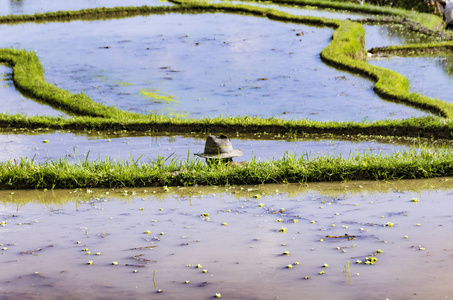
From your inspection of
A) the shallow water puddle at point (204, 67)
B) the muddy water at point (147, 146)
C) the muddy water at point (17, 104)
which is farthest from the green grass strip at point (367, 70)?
the muddy water at point (17, 104)

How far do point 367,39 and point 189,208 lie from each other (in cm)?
1225

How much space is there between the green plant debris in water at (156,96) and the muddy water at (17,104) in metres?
1.60

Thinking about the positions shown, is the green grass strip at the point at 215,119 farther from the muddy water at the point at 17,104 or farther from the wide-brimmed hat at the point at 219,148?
the wide-brimmed hat at the point at 219,148

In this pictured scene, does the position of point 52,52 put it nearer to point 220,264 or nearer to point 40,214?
point 40,214

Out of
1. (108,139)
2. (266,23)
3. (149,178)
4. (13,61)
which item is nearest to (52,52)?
(13,61)

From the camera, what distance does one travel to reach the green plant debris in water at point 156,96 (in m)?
11.1

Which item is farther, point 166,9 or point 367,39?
point 166,9

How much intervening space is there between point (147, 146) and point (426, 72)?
664 cm

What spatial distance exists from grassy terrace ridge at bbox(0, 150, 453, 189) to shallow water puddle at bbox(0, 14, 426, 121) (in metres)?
3.25

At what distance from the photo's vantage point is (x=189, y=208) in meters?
5.48

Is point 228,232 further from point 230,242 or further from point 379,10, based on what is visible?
point 379,10

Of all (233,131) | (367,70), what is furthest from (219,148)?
(367,70)

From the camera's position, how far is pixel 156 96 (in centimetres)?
1141

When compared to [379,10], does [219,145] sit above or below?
below
